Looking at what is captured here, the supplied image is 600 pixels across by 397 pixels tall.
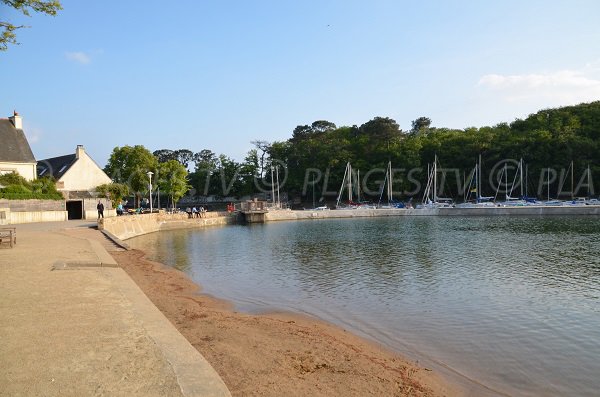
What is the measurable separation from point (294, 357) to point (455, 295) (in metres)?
9.52

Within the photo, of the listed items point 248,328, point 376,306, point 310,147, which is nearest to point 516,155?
point 310,147

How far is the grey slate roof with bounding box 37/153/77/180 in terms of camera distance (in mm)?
55856

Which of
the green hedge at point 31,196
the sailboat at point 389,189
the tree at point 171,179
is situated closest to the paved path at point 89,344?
the green hedge at point 31,196

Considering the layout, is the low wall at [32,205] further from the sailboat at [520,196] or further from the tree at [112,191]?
the sailboat at [520,196]

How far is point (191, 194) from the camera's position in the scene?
4107 inches

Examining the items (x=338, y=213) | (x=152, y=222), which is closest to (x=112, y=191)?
(x=152, y=222)

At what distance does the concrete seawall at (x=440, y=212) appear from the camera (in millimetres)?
63281

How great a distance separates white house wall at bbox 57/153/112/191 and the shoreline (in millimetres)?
47423

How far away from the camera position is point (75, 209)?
48.5m

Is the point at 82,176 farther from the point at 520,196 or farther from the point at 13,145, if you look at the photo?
the point at 520,196

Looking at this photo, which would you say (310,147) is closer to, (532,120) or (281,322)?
(532,120)

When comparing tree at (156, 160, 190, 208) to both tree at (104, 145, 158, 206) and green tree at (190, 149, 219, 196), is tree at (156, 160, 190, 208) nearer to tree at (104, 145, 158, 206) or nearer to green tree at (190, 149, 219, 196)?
tree at (104, 145, 158, 206)

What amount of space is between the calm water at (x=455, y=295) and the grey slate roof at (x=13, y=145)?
79.5ft

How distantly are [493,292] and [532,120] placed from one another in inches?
3083
